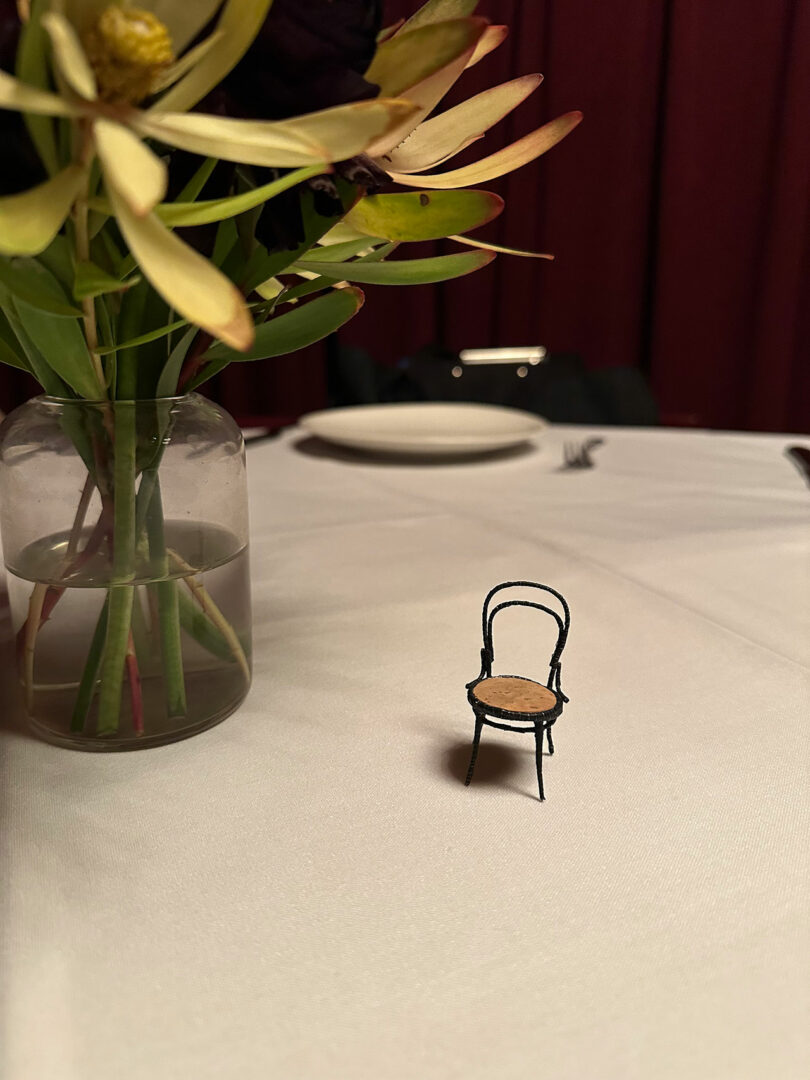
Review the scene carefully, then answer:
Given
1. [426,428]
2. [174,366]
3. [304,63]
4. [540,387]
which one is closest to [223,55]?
[304,63]

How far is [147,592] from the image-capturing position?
400 millimetres

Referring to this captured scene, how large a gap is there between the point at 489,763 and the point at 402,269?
220 millimetres

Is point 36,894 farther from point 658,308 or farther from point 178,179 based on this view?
point 658,308

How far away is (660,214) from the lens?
2.38 meters

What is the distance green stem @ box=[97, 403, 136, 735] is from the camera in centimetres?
38

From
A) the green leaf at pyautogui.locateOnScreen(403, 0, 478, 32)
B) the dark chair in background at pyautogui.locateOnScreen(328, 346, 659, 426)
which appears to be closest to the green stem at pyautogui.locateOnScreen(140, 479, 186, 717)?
the green leaf at pyautogui.locateOnScreen(403, 0, 478, 32)

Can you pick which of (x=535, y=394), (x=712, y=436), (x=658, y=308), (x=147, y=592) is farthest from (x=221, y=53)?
(x=658, y=308)

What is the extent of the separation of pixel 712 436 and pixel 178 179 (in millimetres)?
961

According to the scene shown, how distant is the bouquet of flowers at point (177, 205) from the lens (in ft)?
0.87

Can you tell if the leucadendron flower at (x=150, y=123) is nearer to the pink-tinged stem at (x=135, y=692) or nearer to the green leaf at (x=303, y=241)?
the green leaf at (x=303, y=241)

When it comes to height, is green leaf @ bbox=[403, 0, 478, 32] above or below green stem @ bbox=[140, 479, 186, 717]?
above

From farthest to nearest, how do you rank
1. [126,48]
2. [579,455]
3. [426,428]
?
[426,428], [579,455], [126,48]

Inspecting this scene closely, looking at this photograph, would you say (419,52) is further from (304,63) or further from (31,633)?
(31,633)

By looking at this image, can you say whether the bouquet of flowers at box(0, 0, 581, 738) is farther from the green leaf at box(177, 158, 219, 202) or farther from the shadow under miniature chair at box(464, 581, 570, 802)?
the shadow under miniature chair at box(464, 581, 570, 802)
